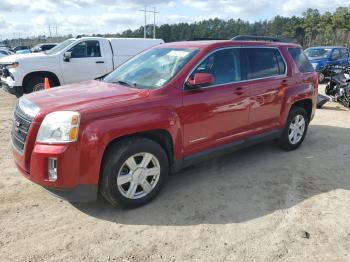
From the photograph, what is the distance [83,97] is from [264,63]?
2.85 metres

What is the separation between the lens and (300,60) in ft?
19.4

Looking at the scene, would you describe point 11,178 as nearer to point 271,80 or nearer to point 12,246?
point 12,246

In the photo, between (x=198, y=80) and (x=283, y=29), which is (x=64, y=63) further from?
(x=283, y=29)

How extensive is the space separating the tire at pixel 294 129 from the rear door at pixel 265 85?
1.30 feet

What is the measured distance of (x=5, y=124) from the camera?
760 centimetres

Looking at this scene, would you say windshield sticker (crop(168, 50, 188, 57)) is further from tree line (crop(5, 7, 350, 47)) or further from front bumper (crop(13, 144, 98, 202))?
tree line (crop(5, 7, 350, 47))

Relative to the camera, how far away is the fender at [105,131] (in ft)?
10.8

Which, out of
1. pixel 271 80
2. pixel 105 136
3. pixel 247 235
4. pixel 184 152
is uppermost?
pixel 271 80

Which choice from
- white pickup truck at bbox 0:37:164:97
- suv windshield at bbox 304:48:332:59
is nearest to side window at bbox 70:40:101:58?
white pickup truck at bbox 0:37:164:97

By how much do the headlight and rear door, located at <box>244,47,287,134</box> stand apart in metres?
2.61

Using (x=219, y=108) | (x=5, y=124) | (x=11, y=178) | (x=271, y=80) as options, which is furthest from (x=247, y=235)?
(x=5, y=124)

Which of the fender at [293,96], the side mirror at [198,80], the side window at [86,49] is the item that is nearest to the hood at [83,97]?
the side mirror at [198,80]

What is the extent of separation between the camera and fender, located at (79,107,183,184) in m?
3.29

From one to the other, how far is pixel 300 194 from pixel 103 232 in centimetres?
246
